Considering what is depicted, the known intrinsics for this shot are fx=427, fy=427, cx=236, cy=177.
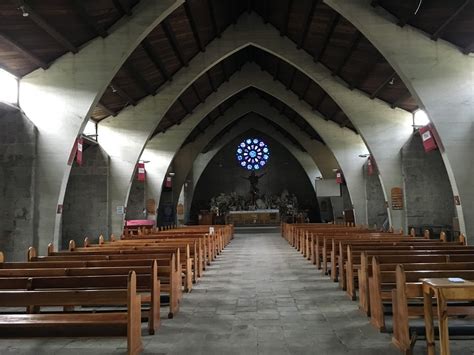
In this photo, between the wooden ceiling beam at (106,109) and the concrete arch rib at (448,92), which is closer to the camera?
the concrete arch rib at (448,92)

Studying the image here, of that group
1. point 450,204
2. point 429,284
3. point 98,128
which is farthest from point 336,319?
point 98,128

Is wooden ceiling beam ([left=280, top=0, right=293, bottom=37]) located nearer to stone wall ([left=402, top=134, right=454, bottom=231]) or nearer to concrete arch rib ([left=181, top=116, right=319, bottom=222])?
stone wall ([left=402, top=134, right=454, bottom=231])

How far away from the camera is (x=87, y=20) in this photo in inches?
396

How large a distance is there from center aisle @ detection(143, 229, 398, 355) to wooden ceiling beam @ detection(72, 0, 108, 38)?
6456mm

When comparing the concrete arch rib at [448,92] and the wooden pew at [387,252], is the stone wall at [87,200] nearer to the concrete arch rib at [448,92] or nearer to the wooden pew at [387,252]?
the concrete arch rib at [448,92]

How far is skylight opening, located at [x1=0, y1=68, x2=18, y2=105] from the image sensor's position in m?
10.6

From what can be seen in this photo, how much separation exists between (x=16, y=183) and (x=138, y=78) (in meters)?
5.75

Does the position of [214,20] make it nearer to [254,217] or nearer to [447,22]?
[447,22]

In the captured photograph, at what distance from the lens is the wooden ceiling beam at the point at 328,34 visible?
12227mm

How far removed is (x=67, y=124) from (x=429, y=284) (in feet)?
32.7

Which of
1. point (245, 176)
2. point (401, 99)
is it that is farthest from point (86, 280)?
point (245, 176)

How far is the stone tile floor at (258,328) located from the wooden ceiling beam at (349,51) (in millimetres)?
7862

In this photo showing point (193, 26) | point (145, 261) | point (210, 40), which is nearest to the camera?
point (145, 261)

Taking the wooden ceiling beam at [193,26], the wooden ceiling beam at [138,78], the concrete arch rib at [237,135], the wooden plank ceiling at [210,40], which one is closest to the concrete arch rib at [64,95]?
the wooden plank ceiling at [210,40]
